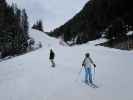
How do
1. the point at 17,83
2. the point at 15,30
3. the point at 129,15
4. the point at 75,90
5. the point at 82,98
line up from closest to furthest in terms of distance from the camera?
the point at 82,98 → the point at 75,90 → the point at 17,83 → the point at 129,15 → the point at 15,30

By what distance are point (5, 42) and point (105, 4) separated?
37304 mm

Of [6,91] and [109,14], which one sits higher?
[109,14]

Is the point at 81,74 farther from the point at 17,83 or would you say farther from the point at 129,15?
the point at 129,15

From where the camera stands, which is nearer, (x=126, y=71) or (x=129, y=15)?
(x=126, y=71)

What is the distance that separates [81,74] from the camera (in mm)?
20703

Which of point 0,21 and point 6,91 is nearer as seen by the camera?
point 6,91

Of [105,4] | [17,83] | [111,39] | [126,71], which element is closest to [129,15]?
[111,39]

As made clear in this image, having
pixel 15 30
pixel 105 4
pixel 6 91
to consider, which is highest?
pixel 105 4

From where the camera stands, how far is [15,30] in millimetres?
76750

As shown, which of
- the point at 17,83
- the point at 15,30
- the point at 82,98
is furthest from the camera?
the point at 15,30

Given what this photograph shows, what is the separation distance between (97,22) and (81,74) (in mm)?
76351

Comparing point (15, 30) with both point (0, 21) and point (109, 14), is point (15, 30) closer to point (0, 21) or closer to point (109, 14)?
point (0, 21)

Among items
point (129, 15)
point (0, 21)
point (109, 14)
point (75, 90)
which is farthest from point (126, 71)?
point (109, 14)

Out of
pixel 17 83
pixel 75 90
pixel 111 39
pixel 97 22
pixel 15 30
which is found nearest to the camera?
pixel 75 90
